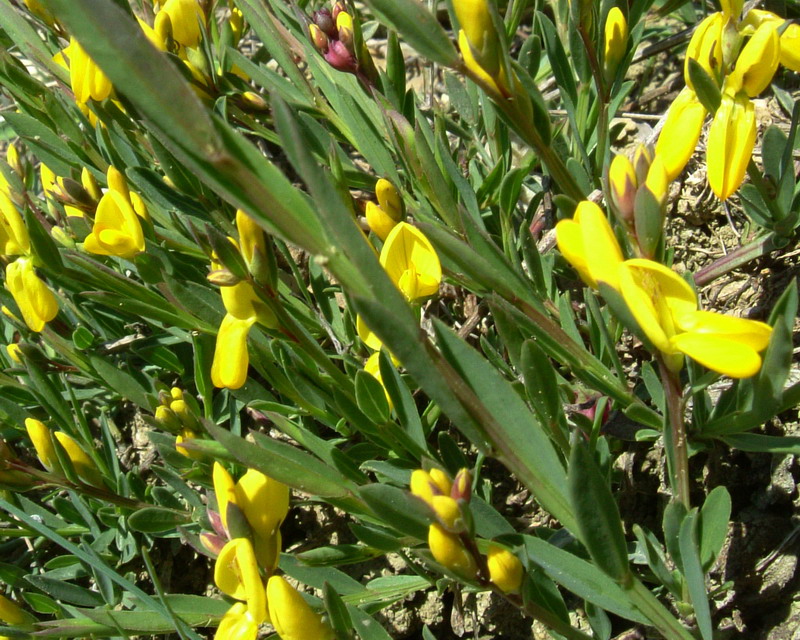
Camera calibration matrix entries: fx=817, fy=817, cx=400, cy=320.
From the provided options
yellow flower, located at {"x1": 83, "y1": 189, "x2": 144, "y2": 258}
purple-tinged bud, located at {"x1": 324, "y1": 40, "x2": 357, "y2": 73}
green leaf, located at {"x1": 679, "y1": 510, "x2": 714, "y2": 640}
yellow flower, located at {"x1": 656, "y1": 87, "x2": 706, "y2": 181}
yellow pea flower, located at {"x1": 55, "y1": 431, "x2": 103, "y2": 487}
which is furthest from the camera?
purple-tinged bud, located at {"x1": 324, "y1": 40, "x2": 357, "y2": 73}

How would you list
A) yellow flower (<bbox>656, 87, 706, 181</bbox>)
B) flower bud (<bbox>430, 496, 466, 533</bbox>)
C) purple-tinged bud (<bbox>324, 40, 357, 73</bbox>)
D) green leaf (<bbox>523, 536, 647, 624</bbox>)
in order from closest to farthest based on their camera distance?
flower bud (<bbox>430, 496, 466, 533</bbox>) → green leaf (<bbox>523, 536, 647, 624</bbox>) → yellow flower (<bbox>656, 87, 706, 181</bbox>) → purple-tinged bud (<bbox>324, 40, 357, 73</bbox>)

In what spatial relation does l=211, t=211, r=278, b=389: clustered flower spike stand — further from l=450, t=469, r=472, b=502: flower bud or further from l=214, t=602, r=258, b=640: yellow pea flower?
l=450, t=469, r=472, b=502: flower bud

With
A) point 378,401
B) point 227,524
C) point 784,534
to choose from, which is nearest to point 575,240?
point 378,401

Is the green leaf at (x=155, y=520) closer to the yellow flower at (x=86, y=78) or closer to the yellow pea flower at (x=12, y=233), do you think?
the yellow pea flower at (x=12, y=233)

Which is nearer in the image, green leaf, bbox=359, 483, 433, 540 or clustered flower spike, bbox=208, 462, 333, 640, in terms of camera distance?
green leaf, bbox=359, 483, 433, 540

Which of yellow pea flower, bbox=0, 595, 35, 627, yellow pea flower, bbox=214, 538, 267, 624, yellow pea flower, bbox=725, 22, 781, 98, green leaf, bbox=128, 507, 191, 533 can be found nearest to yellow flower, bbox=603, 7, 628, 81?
yellow pea flower, bbox=725, 22, 781, 98

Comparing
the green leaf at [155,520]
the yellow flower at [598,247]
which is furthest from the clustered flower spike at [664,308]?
the green leaf at [155,520]
